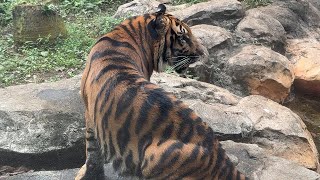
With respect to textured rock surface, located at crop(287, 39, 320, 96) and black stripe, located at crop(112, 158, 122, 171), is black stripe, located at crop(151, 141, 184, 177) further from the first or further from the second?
textured rock surface, located at crop(287, 39, 320, 96)

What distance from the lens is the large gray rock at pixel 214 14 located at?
8.35 metres

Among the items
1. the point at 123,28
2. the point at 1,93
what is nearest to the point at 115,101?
the point at 123,28

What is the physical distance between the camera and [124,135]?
10.7 ft

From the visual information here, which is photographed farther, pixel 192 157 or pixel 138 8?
pixel 138 8

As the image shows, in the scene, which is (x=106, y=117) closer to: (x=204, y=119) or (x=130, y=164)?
(x=130, y=164)

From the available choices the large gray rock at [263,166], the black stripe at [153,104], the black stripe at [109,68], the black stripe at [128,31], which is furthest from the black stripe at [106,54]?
the large gray rock at [263,166]

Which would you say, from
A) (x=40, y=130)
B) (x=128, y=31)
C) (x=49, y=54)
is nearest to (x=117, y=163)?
(x=128, y=31)

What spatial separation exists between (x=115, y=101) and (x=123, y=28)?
0.82m

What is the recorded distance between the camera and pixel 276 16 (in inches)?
352

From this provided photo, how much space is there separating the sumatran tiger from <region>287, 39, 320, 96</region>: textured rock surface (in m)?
4.56

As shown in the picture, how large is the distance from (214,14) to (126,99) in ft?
18.1

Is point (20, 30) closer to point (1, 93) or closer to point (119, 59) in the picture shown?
point (1, 93)

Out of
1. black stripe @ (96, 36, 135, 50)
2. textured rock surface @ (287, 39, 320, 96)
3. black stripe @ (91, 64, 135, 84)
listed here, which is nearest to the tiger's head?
black stripe @ (96, 36, 135, 50)

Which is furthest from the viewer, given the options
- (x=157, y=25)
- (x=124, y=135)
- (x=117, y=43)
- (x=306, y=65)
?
(x=306, y=65)
